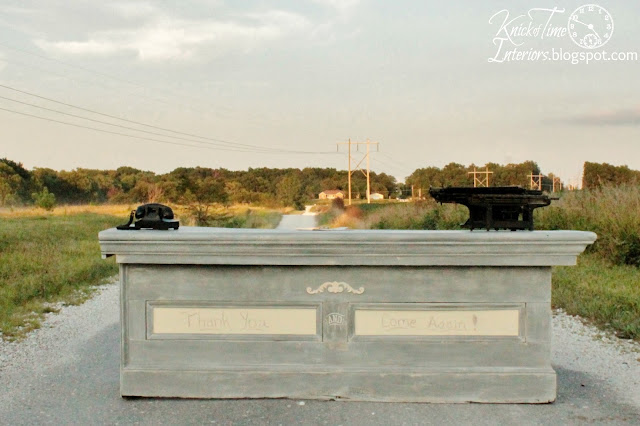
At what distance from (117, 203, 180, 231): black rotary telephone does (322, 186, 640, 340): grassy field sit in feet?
15.4

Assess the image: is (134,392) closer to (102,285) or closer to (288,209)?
(102,285)

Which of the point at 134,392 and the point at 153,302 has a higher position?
the point at 153,302

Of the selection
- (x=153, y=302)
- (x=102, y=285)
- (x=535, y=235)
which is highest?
(x=535, y=235)

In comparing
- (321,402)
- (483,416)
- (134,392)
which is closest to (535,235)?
(483,416)

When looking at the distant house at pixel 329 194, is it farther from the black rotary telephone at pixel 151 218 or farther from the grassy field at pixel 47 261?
the black rotary telephone at pixel 151 218

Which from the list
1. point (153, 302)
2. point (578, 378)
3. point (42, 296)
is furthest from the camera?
point (42, 296)

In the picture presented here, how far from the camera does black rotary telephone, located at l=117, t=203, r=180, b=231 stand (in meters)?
3.86

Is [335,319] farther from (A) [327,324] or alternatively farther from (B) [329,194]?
(B) [329,194]

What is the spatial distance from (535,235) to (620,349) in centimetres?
256

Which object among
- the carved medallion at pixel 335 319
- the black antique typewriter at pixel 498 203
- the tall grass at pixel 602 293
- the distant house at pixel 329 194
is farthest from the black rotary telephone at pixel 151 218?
the distant house at pixel 329 194

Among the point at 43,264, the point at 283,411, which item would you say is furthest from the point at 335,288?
the point at 43,264

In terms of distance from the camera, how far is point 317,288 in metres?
3.71

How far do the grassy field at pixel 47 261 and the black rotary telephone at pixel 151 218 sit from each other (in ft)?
9.97

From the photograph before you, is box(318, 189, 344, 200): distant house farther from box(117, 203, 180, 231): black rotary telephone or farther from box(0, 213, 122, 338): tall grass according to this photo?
box(117, 203, 180, 231): black rotary telephone
